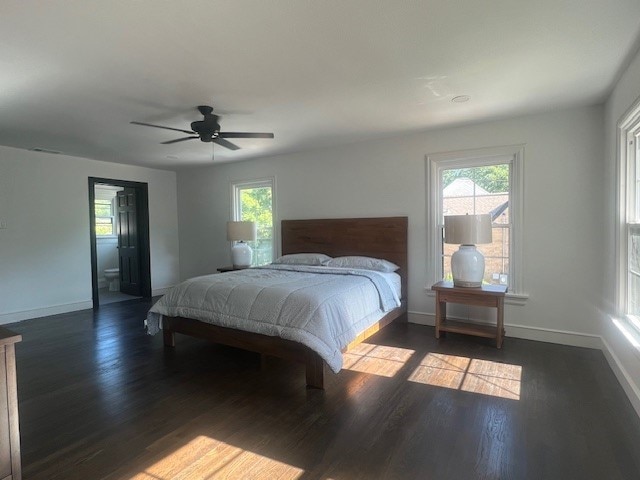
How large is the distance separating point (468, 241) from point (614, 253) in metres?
1.13

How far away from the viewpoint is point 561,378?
2.70 m

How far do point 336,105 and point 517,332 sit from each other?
2983 mm

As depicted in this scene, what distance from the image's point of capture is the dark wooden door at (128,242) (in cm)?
639

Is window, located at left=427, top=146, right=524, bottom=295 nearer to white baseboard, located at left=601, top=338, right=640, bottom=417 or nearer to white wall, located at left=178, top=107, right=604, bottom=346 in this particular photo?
white wall, located at left=178, top=107, right=604, bottom=346

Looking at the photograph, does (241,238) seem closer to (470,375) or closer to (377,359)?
(377,359)

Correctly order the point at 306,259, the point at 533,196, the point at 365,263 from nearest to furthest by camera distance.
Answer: the point at 533,196, the point at 365,263, the point at 306,259

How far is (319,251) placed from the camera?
194 inches

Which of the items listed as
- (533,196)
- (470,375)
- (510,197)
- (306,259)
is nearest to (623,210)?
(533,196)

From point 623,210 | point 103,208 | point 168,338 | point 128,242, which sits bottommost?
point 168,338

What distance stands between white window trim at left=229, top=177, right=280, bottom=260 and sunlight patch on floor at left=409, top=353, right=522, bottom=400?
308 centimetres

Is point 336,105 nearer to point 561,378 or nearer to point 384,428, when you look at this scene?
point 384,428

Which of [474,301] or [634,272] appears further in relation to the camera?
[474,301]

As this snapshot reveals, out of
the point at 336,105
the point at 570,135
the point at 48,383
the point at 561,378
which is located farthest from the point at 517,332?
the point at 48,383

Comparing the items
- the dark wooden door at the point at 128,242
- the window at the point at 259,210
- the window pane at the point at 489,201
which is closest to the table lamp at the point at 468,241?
the window pane at the point at 489,201
